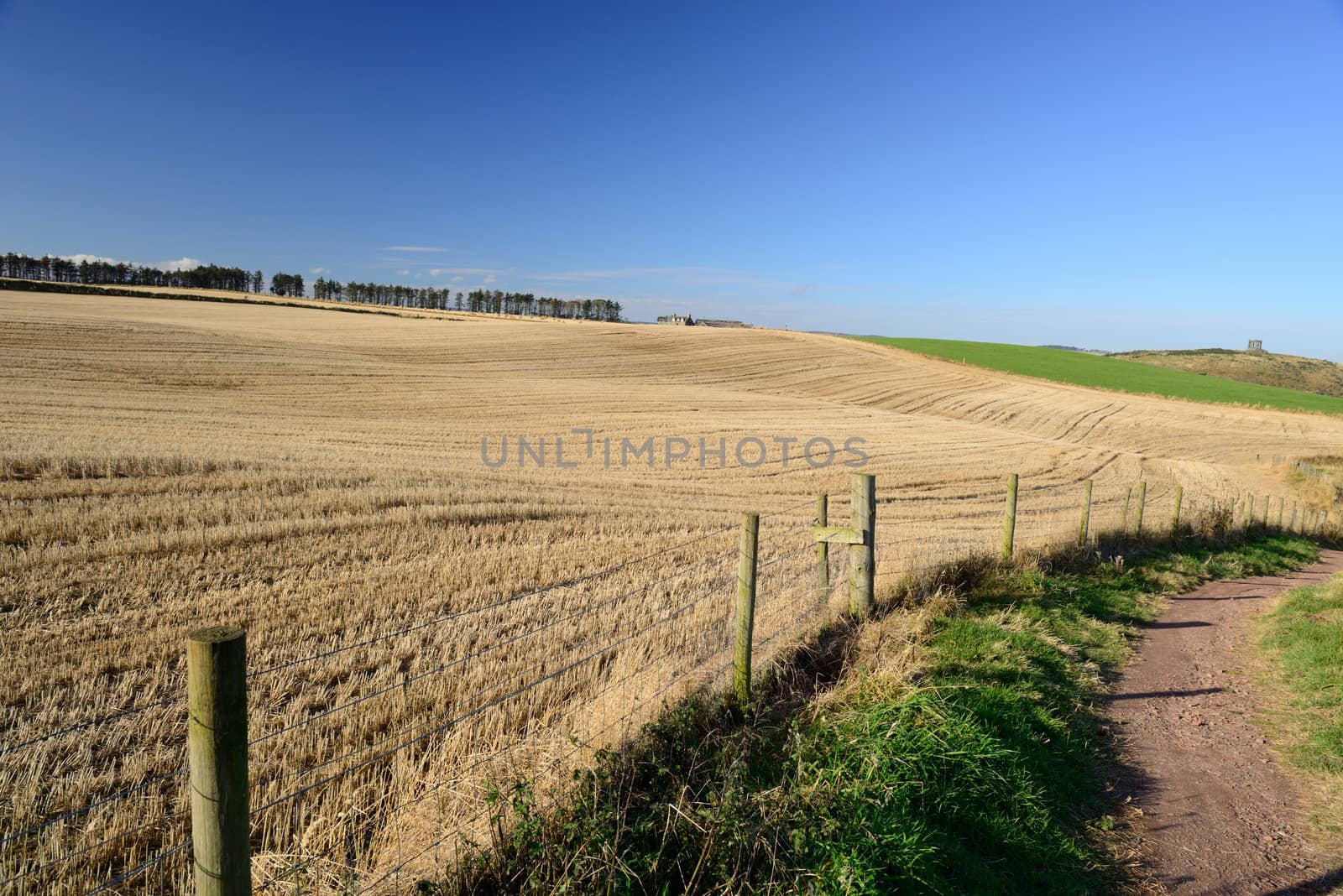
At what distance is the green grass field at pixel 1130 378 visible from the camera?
58688 millimetres

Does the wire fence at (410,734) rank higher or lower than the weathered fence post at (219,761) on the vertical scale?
lower

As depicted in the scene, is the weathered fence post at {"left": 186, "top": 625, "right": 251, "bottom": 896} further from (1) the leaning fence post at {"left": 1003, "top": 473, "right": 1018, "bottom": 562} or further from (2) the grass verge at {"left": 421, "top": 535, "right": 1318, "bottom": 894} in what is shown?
(1) the leaning fence post at {"left": 1003, "top": 473, "right": 1018, "bottom": 562}

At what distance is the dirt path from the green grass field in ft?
187

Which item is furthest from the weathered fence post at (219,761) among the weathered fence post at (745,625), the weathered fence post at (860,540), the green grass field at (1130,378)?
the green grass field at (1130,378)

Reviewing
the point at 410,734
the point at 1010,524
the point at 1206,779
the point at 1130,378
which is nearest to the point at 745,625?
the point at 410,734

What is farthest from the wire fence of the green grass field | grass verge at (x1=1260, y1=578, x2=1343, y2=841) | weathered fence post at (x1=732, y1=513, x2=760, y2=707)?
the green grass field

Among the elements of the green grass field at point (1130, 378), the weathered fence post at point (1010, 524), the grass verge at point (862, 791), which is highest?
the green grass field at point (1130, 378)

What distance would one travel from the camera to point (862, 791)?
163 inches

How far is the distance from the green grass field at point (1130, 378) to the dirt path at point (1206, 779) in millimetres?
56867

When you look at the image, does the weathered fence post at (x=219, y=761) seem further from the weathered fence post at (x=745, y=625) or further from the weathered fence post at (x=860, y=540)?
the weathered fence post at (x=860, y=540)

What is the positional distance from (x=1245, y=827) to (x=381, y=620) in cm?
729

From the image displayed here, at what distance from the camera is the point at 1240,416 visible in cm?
4478

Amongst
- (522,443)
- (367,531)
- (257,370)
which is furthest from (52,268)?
(367,531)

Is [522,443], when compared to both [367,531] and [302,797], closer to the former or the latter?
[367,531]
